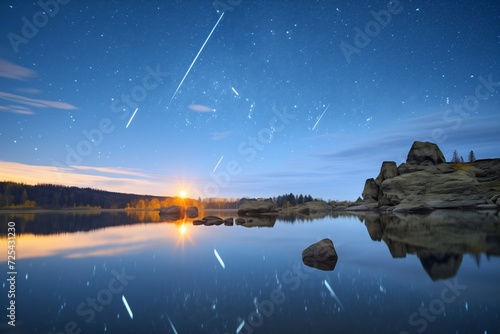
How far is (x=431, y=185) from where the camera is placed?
6412 centimetres

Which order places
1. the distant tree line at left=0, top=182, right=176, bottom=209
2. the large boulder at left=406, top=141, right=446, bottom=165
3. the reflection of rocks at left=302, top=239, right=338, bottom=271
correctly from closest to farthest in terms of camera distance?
the reflection of rocks at left=302, top=239, right=338, bottom=271 → the large boulder at left=406, top=141, right=446, bottom=165 → the distant tree line at left=0, top=182, right=176, bottom=209

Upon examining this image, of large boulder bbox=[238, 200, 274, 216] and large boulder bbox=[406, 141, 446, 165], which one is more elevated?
large boulder bbox=[406, 141, 446, 165]

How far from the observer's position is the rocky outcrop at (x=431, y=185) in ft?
190

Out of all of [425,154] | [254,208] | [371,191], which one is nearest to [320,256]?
[254,208]

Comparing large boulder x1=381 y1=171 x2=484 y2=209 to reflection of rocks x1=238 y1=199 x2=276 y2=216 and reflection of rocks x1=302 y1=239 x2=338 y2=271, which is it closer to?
reflection of rocks x1=238 y1=199 x2=276 y2=216

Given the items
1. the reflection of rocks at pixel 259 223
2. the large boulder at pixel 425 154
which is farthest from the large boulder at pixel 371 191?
the reflection of rocks at pixel 259 223

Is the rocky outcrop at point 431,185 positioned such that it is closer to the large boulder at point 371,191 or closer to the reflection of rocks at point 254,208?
the large boulder at point 371,191

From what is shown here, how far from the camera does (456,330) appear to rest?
605cm

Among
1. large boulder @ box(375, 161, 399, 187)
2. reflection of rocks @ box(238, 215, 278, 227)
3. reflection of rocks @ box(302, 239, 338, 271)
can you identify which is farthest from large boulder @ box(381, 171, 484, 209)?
reflection of rocks @ box(302, 239, 338, 271)

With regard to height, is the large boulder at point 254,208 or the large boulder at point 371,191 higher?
the large boulder at point 371,191

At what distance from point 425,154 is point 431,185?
15758 millimetres

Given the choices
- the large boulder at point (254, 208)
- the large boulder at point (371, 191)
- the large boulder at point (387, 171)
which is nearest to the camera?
the large boulder at point (254, 208)

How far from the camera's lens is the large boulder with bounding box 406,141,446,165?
7556 cm

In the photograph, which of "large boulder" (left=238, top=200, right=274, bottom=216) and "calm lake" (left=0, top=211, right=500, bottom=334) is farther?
"large boulder" (left=238, top=200, right=274, bottom=216)
